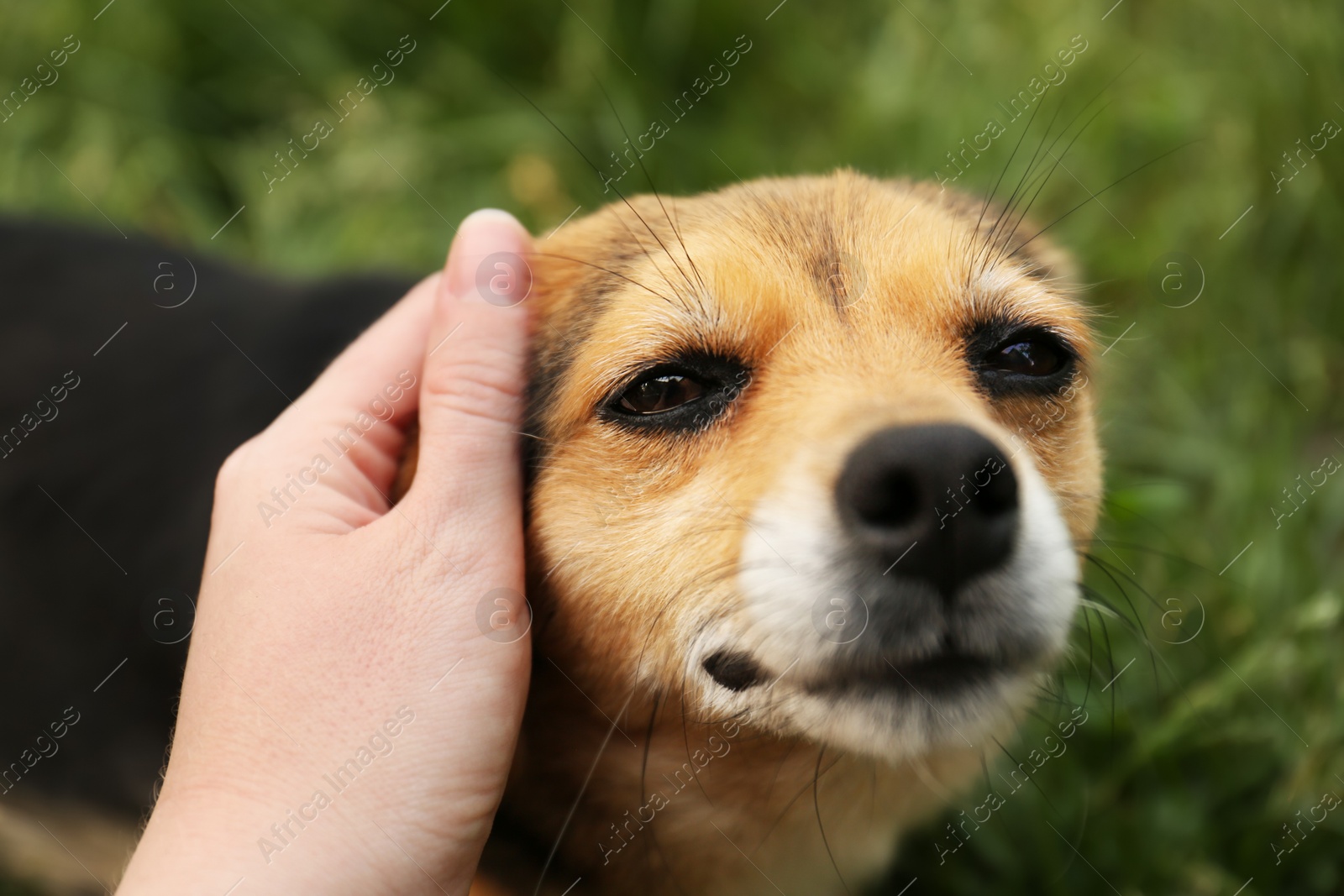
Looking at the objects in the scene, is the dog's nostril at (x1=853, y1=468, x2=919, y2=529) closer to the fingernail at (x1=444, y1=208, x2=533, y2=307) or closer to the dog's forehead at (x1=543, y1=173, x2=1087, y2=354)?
the dog's forehead at (x1=543, y1=173, x2=1087, y2=354)

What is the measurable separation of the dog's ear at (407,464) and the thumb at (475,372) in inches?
7.7

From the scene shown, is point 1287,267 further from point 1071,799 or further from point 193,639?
point 193,639

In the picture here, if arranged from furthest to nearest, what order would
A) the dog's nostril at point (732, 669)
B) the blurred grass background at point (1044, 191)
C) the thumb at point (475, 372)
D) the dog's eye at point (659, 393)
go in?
the blurred grass background at point (1044, 191)
the dog's eye at point (659, 393)
the thumb at point (475, 372)
the dog's nostril at point (732, 669)

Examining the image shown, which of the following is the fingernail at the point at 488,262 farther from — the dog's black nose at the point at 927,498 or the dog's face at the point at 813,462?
the dog's black nose at the point at 927,498

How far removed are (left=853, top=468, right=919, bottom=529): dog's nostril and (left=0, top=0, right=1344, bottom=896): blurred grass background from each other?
2.07m

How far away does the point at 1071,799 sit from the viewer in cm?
356

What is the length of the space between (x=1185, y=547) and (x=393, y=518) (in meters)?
3.67

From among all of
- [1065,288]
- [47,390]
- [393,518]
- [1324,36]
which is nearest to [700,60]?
[1324,36]

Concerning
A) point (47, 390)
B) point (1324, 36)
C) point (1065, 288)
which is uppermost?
point (47, 390)

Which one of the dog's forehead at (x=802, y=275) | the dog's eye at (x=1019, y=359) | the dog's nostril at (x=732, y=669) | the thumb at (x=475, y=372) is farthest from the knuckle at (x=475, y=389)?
the dog's eye at (x=1019, y=359)

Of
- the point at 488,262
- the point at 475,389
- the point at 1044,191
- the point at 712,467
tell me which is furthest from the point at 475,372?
the point at 1044,191

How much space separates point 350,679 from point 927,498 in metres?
1.35

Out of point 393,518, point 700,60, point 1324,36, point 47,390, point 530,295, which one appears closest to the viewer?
point 393,518

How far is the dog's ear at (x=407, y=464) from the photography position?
270 centimetres
